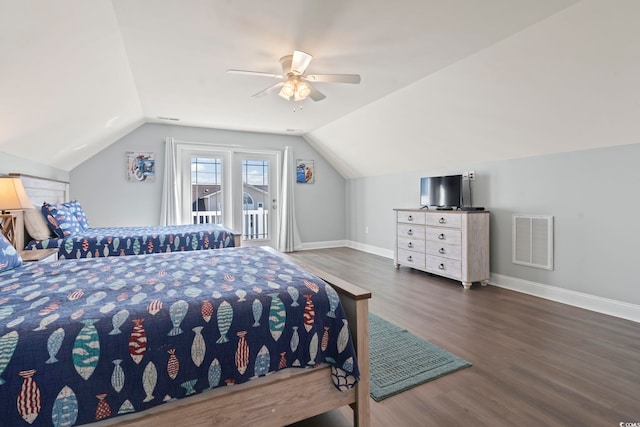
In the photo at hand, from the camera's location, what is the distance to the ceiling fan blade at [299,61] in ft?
8.29

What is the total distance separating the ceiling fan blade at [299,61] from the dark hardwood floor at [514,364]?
2319 millimetres

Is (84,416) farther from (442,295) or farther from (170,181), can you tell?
(170,181)

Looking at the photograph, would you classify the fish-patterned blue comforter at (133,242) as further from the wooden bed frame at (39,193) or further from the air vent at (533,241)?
the air vent at (533,241)

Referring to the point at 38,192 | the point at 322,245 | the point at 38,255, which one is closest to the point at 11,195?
the point at 38,255

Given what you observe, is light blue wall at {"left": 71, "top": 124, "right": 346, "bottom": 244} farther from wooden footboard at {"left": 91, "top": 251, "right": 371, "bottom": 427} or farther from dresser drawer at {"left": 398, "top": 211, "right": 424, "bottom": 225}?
wooden footboard at {"left": 91, "top": 251, "right": 371, "bottom": 427}

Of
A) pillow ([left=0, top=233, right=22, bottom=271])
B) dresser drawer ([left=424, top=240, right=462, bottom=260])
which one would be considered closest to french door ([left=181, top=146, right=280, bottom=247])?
dresser drawer ([left=424, top=240, right=462, bottom=260])

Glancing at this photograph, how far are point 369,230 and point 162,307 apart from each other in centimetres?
530

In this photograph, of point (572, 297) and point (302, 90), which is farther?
point (572, 297)

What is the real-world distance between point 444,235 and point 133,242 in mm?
3606

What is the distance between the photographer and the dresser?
3723 millimetres

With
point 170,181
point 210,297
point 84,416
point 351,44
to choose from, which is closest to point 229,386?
point 210,297

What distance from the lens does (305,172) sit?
6.57m

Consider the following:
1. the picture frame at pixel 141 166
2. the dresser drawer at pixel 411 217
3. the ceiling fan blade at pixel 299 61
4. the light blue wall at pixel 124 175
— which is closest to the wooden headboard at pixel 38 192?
the light blue wall at pixel 124 175

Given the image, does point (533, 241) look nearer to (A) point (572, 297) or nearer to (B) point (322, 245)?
(A) point (572, 297)
